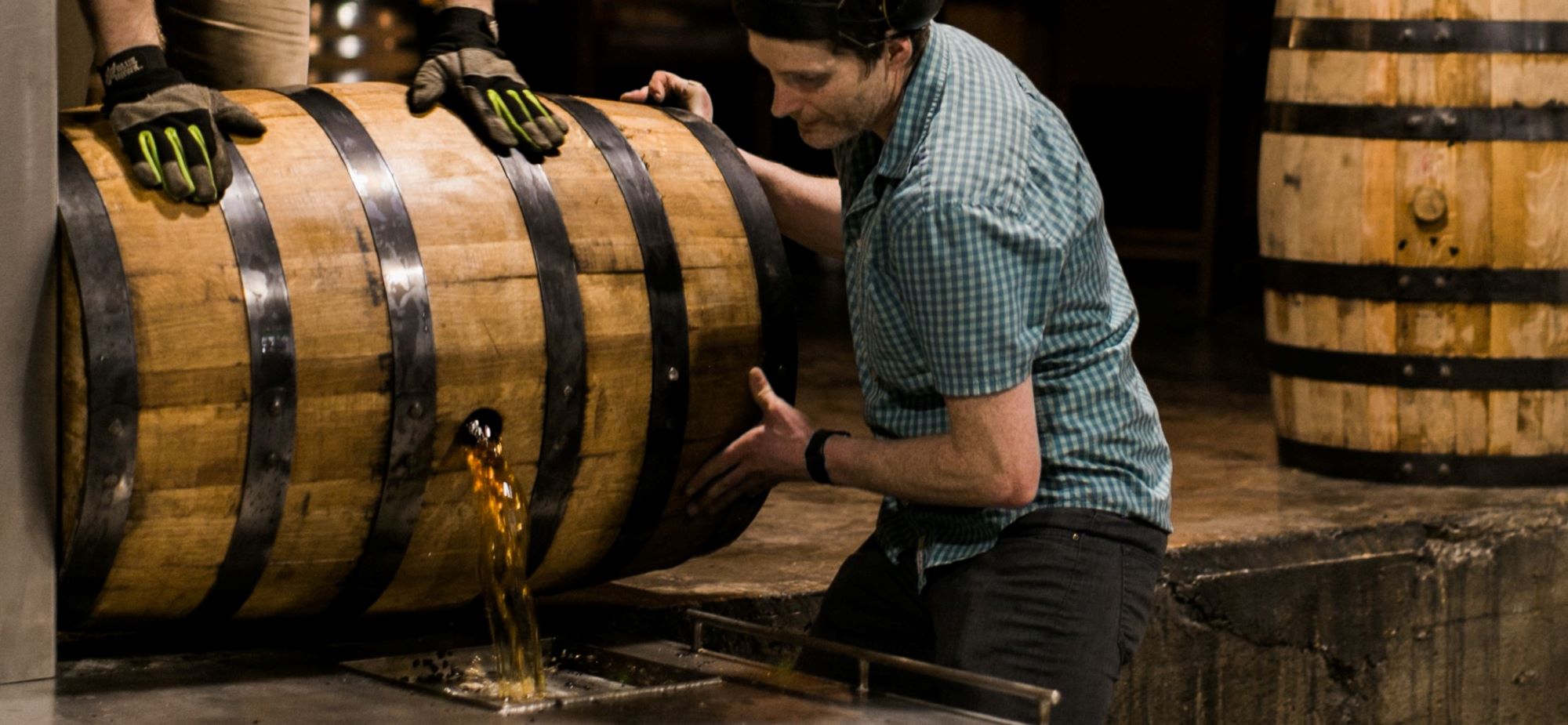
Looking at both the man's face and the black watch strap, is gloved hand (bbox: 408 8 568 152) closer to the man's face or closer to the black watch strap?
the man's face

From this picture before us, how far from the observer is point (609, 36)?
7777mm

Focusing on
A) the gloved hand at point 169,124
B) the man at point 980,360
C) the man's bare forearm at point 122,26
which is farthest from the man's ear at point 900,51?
the man's bare forearm at point 122,26

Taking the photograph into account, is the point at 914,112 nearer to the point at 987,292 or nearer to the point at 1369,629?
the point at 987,292

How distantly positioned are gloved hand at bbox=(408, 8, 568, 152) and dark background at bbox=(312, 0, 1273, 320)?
166 inches

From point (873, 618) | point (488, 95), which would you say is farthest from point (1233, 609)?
point (488, 95)

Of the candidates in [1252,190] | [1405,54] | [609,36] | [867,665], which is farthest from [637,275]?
[1252,190]

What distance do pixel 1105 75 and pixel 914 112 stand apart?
579cm

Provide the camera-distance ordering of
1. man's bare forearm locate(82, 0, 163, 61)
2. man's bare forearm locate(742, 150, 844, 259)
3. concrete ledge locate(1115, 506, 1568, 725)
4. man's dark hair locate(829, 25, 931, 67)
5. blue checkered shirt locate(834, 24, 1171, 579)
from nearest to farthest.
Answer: blue checkered shirt locate(834, 24, 1171, 579) < man's dark hair locate(829, 25, 931, 67) < man's bare forearm locate(82, 0, 163, 61) < man's bare forearm locate(742, 150, 844, 259) < concrete ledge locate(1115, 506, 1568, 725)

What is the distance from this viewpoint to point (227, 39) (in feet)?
11.6

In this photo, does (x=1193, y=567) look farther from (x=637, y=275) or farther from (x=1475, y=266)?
(x=637, y=275)

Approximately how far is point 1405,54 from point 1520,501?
102cm

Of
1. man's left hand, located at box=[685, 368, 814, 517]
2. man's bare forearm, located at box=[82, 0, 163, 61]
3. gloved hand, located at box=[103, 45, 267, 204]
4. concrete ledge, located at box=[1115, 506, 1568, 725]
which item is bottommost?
concrete ledge, located at box=[1115, 506, 1568, 725]

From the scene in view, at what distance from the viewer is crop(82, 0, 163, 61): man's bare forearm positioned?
2838 mm

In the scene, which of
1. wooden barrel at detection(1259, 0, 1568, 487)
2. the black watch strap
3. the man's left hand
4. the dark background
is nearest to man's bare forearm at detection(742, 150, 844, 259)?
the man's left hand
